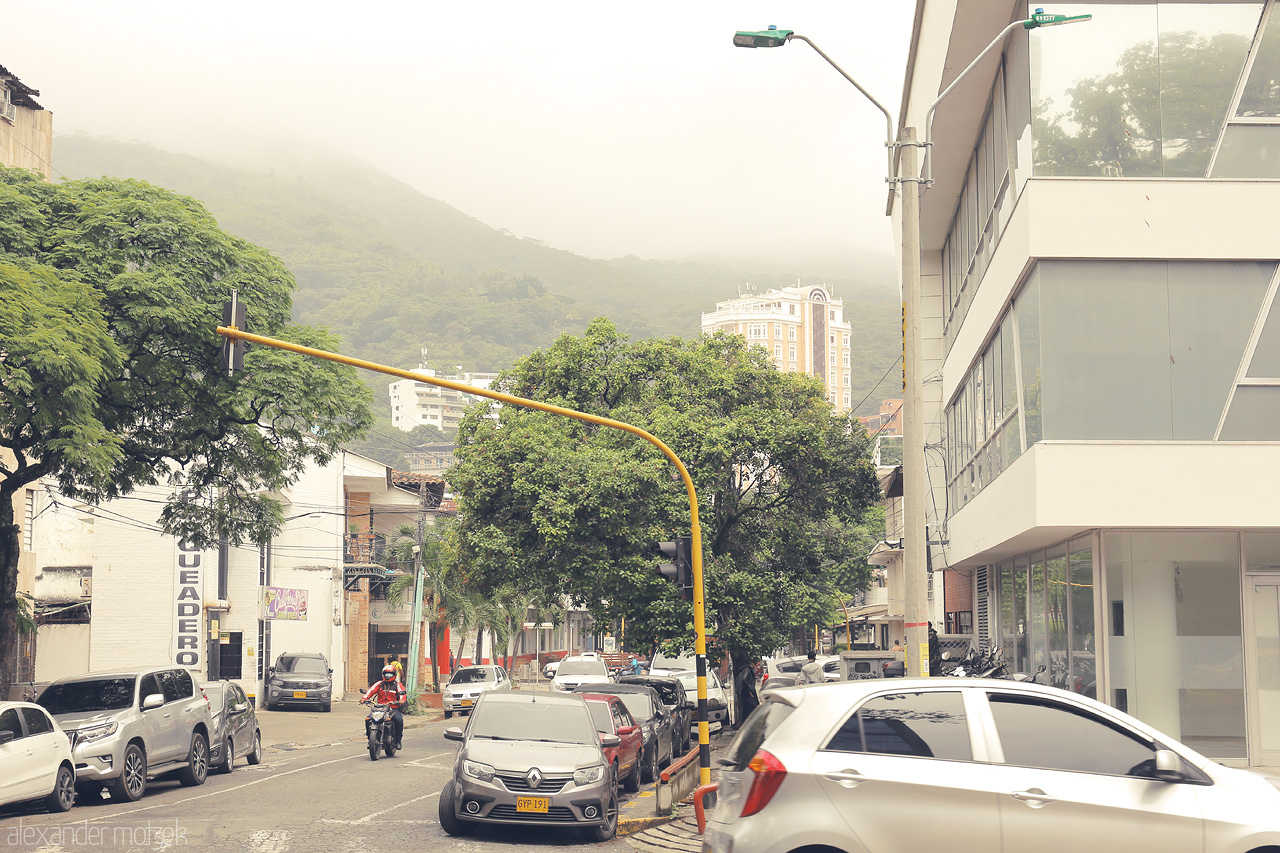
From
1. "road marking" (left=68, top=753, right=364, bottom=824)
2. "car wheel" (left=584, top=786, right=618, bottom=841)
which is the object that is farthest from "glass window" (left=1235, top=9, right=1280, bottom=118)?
"road marking" (left=68, top=753, right=364, bottom=824)

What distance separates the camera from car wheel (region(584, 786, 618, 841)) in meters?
12.9

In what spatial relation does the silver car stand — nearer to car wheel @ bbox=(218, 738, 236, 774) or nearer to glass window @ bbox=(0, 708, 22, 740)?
glass window @ bbox=(0, 708, 22, 740)

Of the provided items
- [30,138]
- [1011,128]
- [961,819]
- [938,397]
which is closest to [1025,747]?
[961,819]

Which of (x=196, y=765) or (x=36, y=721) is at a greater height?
(x=36, y=721)

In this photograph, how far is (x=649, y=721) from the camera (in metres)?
20.3

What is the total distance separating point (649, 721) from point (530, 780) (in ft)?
25.7

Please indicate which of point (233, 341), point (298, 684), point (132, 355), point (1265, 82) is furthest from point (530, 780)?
point (298, 684)

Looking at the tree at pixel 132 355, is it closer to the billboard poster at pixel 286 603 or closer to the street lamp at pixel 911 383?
the street lamp at pixel 911 383

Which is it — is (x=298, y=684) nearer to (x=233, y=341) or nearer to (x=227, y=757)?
(x=227, y=757)

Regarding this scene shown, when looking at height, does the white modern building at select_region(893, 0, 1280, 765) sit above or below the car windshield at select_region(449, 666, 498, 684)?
above

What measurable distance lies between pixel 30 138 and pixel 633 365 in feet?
59.5

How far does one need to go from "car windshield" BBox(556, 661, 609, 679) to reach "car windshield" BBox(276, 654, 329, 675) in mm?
10295

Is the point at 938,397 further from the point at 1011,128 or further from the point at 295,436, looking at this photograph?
the point at 295,436

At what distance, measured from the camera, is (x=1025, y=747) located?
7.13 metres
